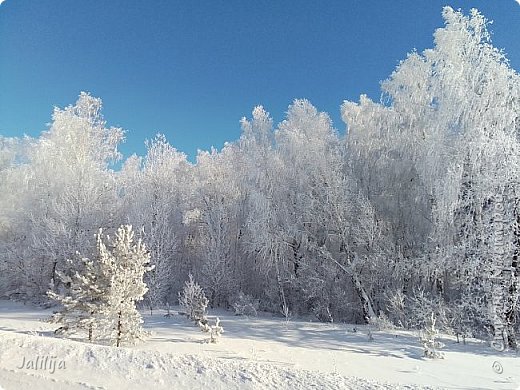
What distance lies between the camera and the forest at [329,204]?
30.8 feet

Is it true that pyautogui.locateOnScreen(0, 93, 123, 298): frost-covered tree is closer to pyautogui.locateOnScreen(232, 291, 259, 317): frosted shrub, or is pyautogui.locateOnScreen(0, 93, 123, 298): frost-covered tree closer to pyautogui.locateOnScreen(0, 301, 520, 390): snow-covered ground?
pyautogui.locateOnScreen(232, 291, 259, 317): frosted shrub

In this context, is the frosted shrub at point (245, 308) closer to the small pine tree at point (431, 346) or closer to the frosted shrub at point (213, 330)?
the frosted shrub at point (213, 330)

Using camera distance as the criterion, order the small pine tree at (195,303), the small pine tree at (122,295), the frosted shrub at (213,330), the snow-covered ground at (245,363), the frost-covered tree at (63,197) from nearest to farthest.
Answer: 1. the snow-covered ground at (245,363)
2. the small pine tree at (122,295)
3. the frosted shrub at (213,330)
4. the small pine tree at (195,303)
5. the frost-covered tree at (63,197)

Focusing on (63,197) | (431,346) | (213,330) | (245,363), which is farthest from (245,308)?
(63,197)

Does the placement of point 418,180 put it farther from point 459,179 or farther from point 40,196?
point 40,196

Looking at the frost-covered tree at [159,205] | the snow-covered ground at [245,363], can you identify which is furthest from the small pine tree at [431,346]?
the frost-covered tree at [159,205]

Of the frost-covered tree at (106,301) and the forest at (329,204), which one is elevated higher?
the forest at (329,204)

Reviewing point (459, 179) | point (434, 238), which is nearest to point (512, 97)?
point (459, 179)

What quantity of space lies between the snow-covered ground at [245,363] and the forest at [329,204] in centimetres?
219

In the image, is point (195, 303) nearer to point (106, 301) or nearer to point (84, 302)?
point (106, 301)

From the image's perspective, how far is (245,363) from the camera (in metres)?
5.80

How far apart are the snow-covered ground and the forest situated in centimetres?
219

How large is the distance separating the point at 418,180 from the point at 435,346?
6927mm

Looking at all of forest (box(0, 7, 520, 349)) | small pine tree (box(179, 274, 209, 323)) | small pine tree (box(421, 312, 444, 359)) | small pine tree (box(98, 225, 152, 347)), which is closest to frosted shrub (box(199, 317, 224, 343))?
small pine tree (box(179, 274, 209, 323))
